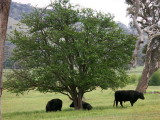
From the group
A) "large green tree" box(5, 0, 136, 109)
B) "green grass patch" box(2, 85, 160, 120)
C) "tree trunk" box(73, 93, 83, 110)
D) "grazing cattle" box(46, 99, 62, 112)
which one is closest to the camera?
"green grass patch" box(2, 85, 160, 120)

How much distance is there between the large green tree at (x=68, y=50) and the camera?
27.4 m

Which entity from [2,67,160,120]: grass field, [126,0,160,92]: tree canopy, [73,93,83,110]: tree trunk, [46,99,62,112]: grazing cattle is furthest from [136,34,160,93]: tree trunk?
[46,99,62,112]: grazing cattle

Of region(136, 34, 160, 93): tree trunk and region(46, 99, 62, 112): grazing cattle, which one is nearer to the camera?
region(46, 99, 62, 112): grazing cattle

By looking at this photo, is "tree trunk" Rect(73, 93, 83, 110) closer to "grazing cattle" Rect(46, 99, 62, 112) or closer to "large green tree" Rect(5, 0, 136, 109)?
"large green tree" Rect(5, 0, 136, 109)

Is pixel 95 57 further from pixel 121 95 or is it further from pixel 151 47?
pixel 151 47

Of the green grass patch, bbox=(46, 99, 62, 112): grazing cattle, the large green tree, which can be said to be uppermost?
the large green tree

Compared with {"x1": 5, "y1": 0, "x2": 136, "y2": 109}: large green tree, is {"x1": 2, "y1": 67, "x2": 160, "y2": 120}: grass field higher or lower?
lower

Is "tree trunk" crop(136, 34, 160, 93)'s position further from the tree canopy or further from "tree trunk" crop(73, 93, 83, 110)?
"tree trunk" crop(73, 93, 83, 110)

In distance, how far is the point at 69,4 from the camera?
93.2 feet

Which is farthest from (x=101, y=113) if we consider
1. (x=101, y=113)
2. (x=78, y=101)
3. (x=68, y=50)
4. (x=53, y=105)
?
(x=53, y=105)

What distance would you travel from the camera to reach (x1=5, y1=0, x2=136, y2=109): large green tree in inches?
1079

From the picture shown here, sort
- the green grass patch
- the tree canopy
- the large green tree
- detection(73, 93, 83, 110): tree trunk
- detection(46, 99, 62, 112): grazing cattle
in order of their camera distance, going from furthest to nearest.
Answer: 1. the tree canopy
2. detection(73, 93, 83, 110): tree trunk
3. detection(46, 99, 62, 112): grazing cattle
4. the large green tree
5. the green grass patch

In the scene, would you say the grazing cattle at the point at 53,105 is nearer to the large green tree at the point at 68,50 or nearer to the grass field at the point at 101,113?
the grass field at the point at 101,113

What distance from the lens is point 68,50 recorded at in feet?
90.3
